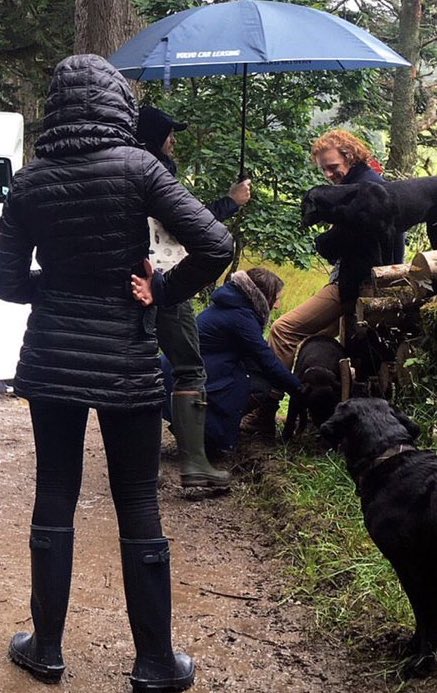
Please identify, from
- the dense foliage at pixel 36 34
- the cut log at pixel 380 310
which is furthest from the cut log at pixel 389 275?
the dense foliage at pixel 36 34

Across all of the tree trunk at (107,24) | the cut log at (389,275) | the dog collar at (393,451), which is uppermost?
the tree trunk at (107,24)

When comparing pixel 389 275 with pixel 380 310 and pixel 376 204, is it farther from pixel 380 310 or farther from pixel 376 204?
pixel 376 204

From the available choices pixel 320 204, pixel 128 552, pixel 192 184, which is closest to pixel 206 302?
pixel 192 184

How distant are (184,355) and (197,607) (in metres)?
1.72

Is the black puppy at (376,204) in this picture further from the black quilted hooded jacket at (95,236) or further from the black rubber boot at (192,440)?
the black quilted hooded jacket at (95,236)

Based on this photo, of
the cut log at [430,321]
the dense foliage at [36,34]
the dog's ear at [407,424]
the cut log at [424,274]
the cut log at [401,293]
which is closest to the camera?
the dog's ear at [407,424]

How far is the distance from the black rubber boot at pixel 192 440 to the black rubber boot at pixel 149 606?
91.6 inches

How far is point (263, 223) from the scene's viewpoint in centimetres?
1038

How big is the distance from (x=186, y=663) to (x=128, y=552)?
54cm

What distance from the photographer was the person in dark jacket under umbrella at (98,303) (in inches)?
119

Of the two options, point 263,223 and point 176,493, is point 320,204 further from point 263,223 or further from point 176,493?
point 263,223

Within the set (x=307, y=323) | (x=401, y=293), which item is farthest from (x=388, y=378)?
(x=307, y=323)

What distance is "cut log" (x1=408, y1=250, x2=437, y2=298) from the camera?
17.2 ft

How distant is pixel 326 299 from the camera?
6.29 metres
